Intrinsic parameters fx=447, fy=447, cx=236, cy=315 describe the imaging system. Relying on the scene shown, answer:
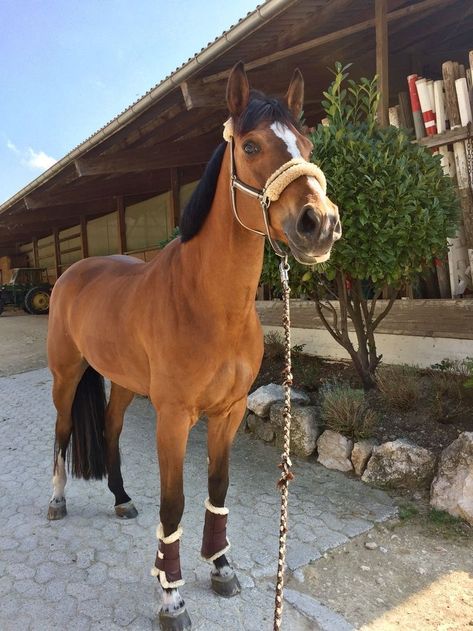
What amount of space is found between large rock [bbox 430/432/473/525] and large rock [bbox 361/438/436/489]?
0.44 feet

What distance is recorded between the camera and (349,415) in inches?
129

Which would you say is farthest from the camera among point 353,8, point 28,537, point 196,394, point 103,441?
point 353,8

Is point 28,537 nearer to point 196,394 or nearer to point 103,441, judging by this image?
point 103,441

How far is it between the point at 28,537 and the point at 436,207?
3.36 m

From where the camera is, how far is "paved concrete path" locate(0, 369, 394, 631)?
194 cm

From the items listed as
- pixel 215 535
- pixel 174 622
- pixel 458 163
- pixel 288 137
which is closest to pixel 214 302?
pixel 288 137

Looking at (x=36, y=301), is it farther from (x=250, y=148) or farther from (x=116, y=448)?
(x=250, y=148)

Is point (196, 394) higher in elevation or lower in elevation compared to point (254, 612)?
higher

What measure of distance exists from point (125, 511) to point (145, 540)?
32 cm

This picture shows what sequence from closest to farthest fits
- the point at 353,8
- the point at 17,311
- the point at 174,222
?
the point at 353,8, the point at 174,222, the point at 17,311

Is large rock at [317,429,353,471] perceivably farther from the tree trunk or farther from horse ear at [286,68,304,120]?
horse ear at [286,68,304,120]

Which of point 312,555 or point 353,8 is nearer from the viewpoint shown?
point 312,555

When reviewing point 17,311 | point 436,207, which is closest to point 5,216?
point 17,311

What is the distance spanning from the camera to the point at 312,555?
2.33 m
